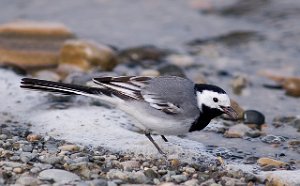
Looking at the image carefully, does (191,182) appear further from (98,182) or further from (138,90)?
(138,90)

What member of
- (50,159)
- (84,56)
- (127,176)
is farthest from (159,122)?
(84,56)

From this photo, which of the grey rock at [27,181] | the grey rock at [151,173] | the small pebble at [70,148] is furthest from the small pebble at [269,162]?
the grey rock at [27,181]

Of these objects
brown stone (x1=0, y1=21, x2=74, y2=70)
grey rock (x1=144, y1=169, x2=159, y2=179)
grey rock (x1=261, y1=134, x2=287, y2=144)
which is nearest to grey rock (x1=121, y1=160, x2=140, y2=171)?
grey rock (x1=144, y1=169, x2=159, y2=179)

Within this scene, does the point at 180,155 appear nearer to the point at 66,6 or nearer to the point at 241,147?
the point at 241,147

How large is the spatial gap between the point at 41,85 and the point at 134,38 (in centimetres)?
519

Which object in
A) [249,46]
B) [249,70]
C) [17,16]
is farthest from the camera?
[17,16]

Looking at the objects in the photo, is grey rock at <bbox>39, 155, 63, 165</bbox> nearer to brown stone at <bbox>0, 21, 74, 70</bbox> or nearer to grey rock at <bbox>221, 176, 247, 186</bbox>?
grey rock at <bbox>221, 176, 247, 186</bbox>

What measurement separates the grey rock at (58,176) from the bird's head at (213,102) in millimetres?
1366

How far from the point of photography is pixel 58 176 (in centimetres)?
550

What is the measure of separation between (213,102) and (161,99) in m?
0.45

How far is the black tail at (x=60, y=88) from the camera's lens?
6344 millimetres

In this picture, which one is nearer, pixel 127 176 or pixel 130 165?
pixel 127 176

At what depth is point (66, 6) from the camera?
514 inches

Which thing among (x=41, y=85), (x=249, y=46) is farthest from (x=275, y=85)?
(x=41, y=85)
